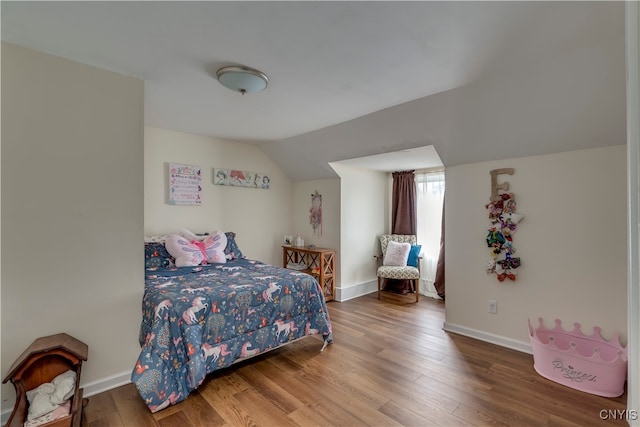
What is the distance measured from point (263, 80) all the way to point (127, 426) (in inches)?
95.0

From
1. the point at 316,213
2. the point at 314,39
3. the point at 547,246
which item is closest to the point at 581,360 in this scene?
the point at 547,246

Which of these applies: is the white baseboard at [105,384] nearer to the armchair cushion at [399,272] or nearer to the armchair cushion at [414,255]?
the armchair cushion at [399,272]

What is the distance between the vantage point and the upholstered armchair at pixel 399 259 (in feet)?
14.0

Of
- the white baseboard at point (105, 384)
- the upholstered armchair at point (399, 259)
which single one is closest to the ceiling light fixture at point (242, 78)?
the white baseboard at point (105, 384)

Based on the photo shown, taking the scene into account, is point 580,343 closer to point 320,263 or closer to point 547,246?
point 547,246

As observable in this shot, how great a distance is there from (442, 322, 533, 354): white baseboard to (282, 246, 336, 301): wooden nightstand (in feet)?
5.42

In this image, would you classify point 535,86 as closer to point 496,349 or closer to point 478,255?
point 478,255

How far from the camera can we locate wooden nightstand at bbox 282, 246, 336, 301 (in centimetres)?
416

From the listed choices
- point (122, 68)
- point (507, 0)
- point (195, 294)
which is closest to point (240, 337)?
point (195, 294)

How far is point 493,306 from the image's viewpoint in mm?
2889

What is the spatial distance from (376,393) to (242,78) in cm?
243

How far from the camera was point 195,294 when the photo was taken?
7.25ft

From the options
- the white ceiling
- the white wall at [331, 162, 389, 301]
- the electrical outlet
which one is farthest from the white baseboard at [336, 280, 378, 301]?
the white ceiling

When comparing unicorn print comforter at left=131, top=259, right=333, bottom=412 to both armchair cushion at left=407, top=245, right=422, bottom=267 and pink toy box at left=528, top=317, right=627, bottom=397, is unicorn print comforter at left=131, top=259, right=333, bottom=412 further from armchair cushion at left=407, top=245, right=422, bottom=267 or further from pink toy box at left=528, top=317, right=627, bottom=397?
armchair cushion at left=407, top=245, right=422, bottom=267
